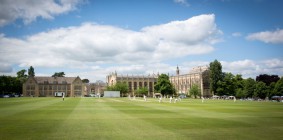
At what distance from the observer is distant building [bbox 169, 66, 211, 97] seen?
134 m

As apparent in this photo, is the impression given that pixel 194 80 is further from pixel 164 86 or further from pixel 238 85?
pixel 238 85

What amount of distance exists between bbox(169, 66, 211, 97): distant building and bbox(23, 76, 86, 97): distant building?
53485 mm

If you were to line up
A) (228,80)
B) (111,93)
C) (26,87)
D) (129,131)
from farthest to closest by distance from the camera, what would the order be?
(26,87) < (111,93) < (228,80) < (129,131)

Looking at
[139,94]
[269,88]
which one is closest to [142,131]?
[269,88]

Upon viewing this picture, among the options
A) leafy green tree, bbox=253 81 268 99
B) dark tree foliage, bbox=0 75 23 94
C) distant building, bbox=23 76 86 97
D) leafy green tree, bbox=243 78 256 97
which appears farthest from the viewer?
distant building, bbox=23 76 86 97

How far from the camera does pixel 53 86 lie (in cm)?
15450

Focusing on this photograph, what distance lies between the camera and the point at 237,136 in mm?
A: 13633

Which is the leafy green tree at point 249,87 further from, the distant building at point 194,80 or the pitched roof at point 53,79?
the pitched roof at point 53,79

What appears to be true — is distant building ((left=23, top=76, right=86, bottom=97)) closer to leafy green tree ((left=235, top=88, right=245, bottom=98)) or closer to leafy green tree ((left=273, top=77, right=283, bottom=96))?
leafy green tree ((left=235, top=88, right=245, bottom=98))

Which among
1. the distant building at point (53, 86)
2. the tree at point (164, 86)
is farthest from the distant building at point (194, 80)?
the distant building at point (53, 86)

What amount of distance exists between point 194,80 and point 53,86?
76.3m

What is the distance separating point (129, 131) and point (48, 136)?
412 centimetres

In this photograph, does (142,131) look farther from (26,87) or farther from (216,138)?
(26,87)

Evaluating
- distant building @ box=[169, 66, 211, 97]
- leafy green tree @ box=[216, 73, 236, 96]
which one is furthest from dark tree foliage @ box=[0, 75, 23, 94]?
leafy green tree @ box=[216, 73, 236, 96]
